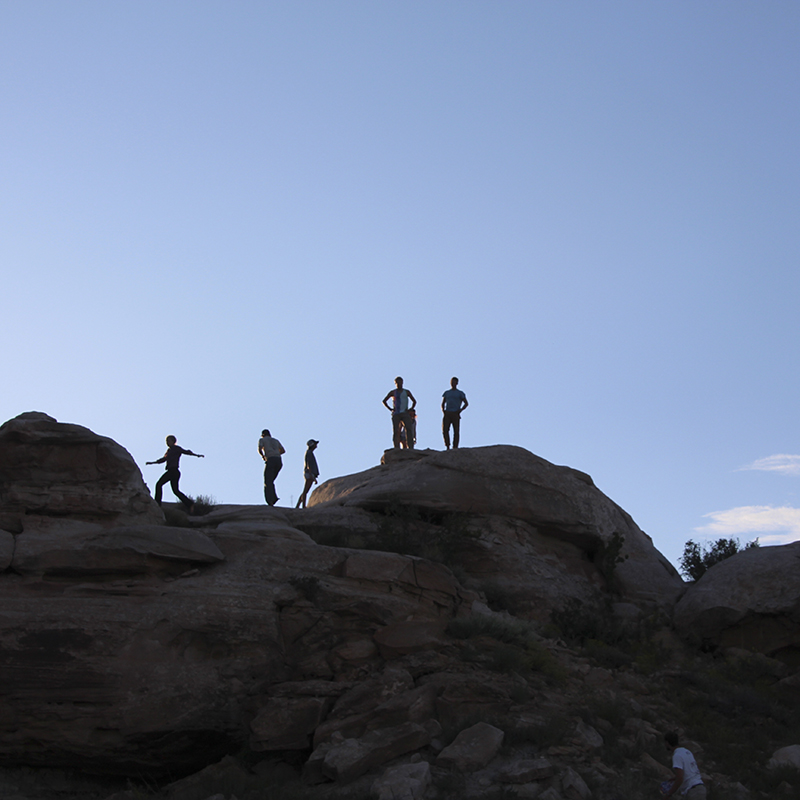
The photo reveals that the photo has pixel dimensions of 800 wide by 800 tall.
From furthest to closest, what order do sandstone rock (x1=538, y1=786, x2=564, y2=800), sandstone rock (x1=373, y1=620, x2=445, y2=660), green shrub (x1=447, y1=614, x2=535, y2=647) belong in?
1. green shrub (x1=447, y1=614, x2=535, y2=647)
2. sandstone rock (x1=373, y1=620, x2=445, y2=660)
3. sandstone rock (x1=538, y1=786, x2=564, y2=800)

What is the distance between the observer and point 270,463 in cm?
1988

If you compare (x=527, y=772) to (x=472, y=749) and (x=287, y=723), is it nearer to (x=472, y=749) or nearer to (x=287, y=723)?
(x=472, y=749)

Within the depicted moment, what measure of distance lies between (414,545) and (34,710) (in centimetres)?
731

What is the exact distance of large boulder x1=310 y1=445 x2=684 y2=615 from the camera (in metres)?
17.0

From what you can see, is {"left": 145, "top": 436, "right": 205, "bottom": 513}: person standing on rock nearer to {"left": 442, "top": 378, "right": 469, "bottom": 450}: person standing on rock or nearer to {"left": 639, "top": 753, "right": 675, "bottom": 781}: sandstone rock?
{"left": 442, "top": 378, "right": 469, "bottom": 450}: person standing on rock

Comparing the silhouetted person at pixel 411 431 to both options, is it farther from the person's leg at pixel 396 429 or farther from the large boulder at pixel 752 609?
the large boulder at pixel 752 609

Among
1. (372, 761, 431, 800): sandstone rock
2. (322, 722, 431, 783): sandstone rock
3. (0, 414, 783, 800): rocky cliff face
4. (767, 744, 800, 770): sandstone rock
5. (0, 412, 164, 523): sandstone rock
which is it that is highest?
(0, 412, 164, 523): sandstone rock

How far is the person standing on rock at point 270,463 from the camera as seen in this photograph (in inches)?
784

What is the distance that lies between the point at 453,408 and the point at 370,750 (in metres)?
12.2

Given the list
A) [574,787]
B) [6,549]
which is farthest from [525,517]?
[6,549]

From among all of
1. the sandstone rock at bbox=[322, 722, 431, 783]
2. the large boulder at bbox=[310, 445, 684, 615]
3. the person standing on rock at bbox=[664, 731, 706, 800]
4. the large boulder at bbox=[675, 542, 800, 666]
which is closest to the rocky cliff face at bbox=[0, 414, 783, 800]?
the sandstone rock at bbox=[322, 722, 431, 783]

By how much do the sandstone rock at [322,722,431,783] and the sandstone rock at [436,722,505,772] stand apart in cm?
43

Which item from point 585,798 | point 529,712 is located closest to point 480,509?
point 529,712

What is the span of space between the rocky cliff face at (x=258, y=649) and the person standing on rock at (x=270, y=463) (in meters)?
3.42
